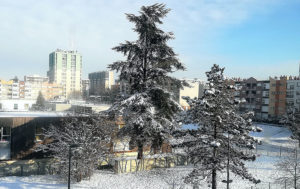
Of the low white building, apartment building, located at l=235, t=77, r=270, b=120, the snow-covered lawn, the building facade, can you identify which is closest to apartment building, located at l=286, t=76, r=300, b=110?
apartment building, located at l=235, t=77, r=270, b=120

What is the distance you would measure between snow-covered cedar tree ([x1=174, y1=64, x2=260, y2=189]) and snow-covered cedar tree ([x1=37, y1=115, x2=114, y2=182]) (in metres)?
7.39

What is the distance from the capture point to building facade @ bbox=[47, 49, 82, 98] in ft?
569

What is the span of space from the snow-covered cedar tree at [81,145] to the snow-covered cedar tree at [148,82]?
176cm

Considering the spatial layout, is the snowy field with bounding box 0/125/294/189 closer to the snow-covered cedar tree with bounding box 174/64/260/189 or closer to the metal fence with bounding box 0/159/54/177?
the metal fence with bounding box 0/159/54/177

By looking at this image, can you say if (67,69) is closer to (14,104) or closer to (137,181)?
(14,104)

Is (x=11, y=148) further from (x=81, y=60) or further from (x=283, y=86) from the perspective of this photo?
(x=81, y=60)

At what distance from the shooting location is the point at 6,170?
797 inches

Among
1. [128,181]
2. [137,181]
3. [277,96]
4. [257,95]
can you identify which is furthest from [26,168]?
[257,95]

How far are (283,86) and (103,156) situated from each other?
206 feet

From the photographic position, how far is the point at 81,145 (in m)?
18.5

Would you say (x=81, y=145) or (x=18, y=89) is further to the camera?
(x=18, y=89)

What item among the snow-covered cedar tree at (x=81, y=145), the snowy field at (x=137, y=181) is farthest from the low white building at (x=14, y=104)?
the snowy field at (x=137, y=181)

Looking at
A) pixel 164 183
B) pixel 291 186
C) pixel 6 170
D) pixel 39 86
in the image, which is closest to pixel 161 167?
pixel 164 183

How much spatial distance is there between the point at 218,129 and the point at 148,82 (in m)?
7.72
